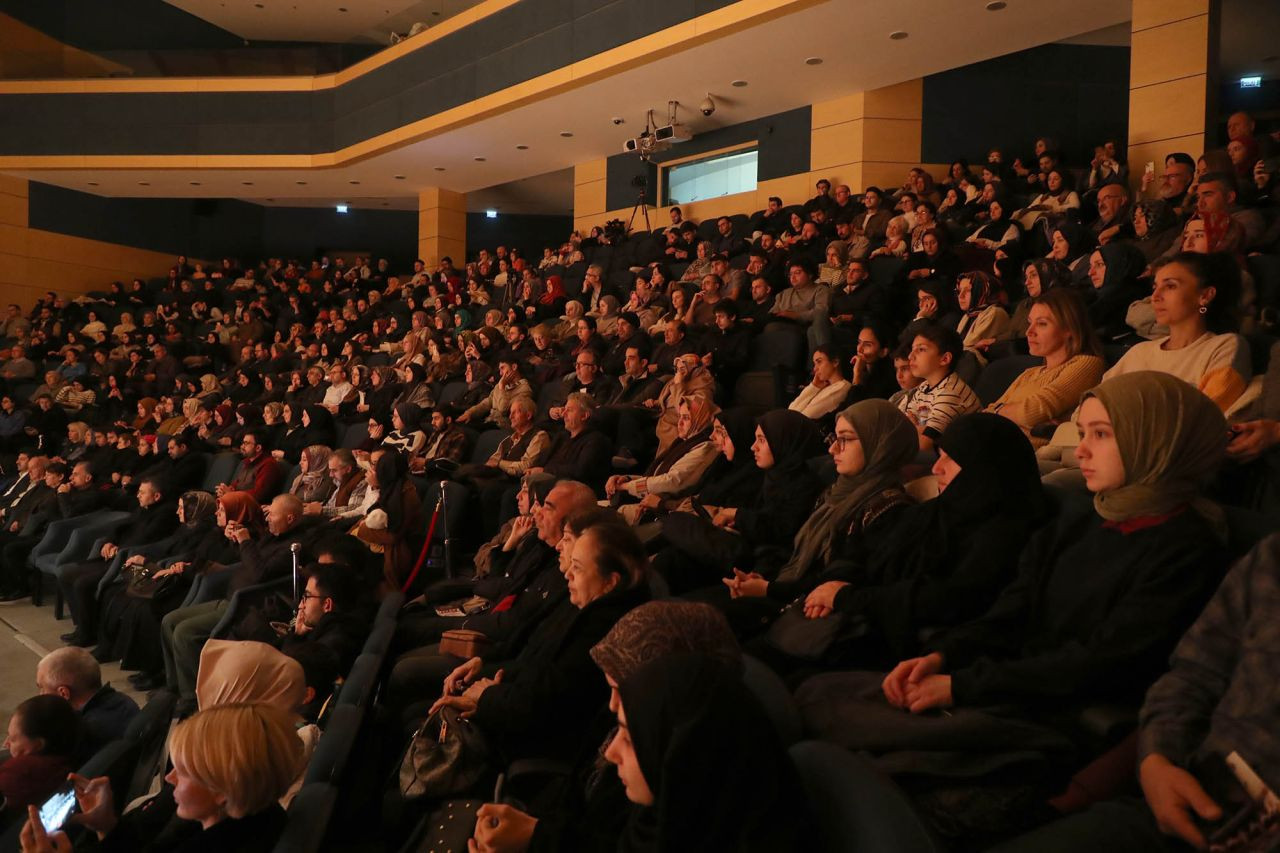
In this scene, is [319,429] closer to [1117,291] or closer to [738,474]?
[738,474]

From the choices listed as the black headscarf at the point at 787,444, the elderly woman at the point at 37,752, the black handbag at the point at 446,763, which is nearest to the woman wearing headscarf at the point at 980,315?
the black headscarf at the point at 787,444

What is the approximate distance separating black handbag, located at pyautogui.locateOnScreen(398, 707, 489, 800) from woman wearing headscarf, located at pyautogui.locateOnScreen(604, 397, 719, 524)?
163 centimetres

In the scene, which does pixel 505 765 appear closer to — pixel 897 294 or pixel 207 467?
pixel 897 294

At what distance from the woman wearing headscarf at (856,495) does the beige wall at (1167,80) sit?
5.50 metres

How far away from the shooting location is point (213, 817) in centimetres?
151

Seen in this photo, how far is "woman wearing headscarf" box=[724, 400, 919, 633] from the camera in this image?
87.8 inches

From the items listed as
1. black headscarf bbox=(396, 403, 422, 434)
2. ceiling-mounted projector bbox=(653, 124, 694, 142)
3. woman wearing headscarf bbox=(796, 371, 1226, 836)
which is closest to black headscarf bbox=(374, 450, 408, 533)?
black headscarf bbox=(396, 403, 422, 434)

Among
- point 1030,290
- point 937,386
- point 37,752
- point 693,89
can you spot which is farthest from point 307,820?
point 693,89

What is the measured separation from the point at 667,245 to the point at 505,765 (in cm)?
762

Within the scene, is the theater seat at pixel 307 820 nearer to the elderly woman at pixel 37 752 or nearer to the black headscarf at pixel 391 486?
the elderly woman at pixel 37 752

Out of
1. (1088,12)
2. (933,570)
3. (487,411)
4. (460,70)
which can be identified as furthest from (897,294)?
(460,70)

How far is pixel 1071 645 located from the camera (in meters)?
1.47

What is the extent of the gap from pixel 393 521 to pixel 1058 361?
119 inches

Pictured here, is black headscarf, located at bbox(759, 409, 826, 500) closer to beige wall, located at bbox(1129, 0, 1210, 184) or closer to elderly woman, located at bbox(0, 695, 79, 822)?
elderly woman, located at bbox(0, 695, 79, 822)
